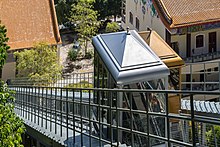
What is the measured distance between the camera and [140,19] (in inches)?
1136

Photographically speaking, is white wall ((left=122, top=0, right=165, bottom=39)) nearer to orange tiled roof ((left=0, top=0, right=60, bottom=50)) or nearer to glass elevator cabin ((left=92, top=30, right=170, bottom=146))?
orange tiled roof ((left=0, top=0, right=60, bottom=50))

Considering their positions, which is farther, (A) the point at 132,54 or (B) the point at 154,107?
(A) the point at 132,54

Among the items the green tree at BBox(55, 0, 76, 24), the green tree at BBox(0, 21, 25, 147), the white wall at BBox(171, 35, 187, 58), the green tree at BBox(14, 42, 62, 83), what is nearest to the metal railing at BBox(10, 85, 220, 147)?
the green tree at BBox(0, 21, 25, 147)

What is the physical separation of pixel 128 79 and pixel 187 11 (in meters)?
19.5

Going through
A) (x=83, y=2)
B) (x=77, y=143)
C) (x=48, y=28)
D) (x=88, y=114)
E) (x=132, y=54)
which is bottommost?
(x=77, y=143)

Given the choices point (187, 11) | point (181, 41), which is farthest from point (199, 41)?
point (187, 11)

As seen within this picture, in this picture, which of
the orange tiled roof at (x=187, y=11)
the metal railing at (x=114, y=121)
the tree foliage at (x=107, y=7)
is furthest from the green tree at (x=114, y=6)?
the metal railing at (x=114, y=121)

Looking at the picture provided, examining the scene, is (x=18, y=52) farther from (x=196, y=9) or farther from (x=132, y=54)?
(x=132, y=54)

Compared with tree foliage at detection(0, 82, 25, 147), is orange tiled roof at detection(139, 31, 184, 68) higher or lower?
higher

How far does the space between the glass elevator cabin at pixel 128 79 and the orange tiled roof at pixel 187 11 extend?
664 inches

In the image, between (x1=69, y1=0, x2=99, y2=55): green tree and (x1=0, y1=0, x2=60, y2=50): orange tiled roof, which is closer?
(x1=0, y1=0, x2=60, y2=50): orange tiled roof

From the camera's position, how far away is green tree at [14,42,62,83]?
957 inches

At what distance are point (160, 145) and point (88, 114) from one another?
1576 mm

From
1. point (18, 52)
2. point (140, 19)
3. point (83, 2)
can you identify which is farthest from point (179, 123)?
point (83, 2)
